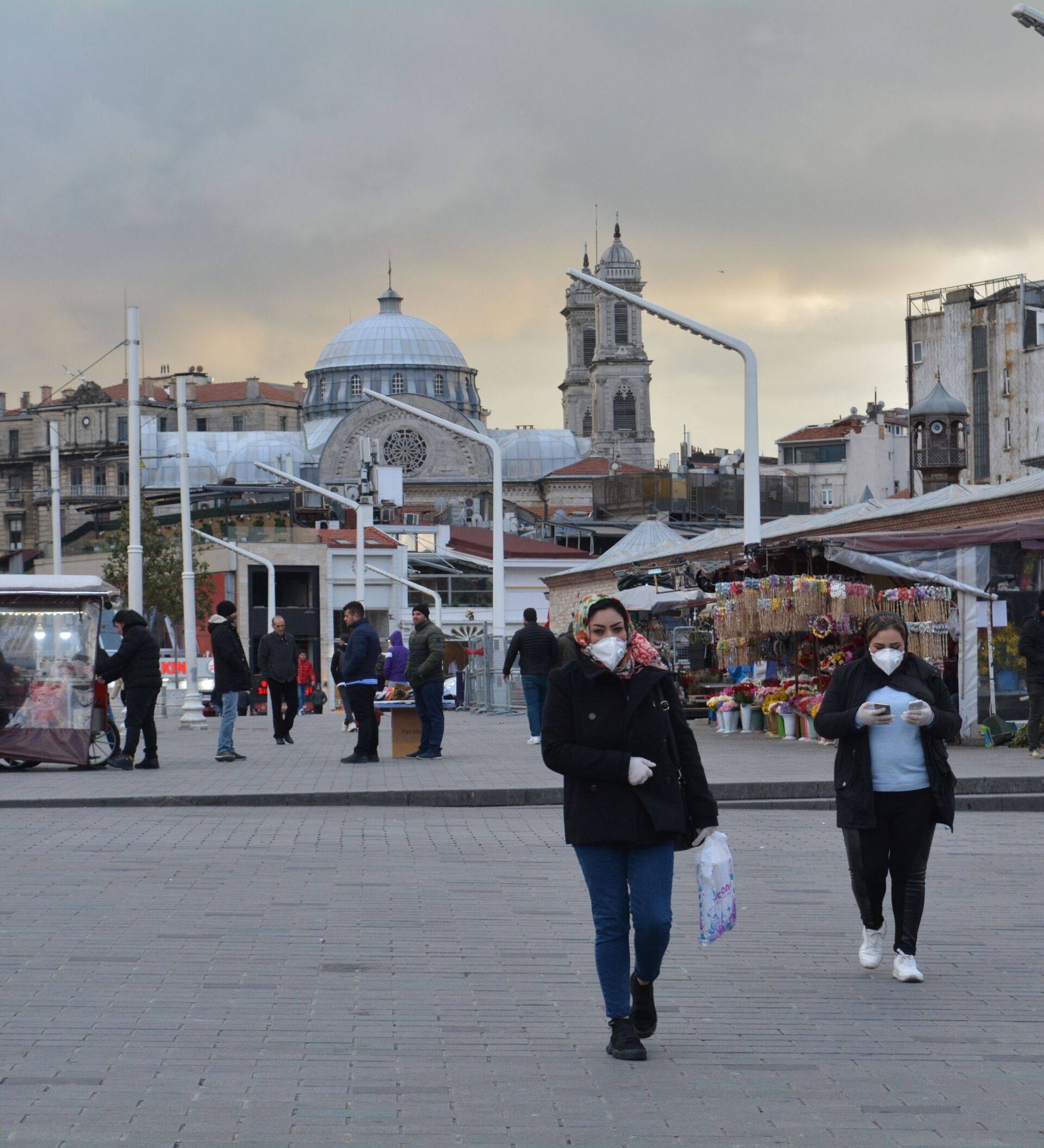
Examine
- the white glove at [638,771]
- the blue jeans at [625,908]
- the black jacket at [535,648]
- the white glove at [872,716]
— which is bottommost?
the blue jeans at [625,908]

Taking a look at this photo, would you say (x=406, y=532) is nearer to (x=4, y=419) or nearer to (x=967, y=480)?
(x=967, y=480)

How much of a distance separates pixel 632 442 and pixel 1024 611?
119 meters

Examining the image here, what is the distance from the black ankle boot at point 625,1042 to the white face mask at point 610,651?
116 cm

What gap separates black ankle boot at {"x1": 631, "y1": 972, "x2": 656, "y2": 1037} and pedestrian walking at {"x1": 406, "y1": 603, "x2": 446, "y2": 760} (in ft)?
41.9

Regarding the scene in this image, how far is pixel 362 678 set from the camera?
19.0m

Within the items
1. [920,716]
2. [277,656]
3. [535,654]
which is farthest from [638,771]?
[277,656]

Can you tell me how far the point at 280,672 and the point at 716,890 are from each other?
1584cm

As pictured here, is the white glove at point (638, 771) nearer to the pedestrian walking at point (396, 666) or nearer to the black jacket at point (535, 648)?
the black jacket at point (535, 648)

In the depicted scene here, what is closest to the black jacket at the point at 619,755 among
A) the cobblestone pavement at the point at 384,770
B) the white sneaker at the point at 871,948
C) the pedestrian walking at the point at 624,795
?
the pedestrian walking at the point at 624,795

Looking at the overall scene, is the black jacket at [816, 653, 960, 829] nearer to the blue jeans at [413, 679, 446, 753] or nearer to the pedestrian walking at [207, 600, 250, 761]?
the pedestrian walking at [207, 600, 250, 761]

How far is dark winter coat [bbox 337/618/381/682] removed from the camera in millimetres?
18859

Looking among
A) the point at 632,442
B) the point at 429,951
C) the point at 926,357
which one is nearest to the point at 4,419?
the point at 632,442

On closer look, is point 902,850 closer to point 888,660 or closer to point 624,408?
point 888,660

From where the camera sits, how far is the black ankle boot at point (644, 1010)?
604 centimetres
